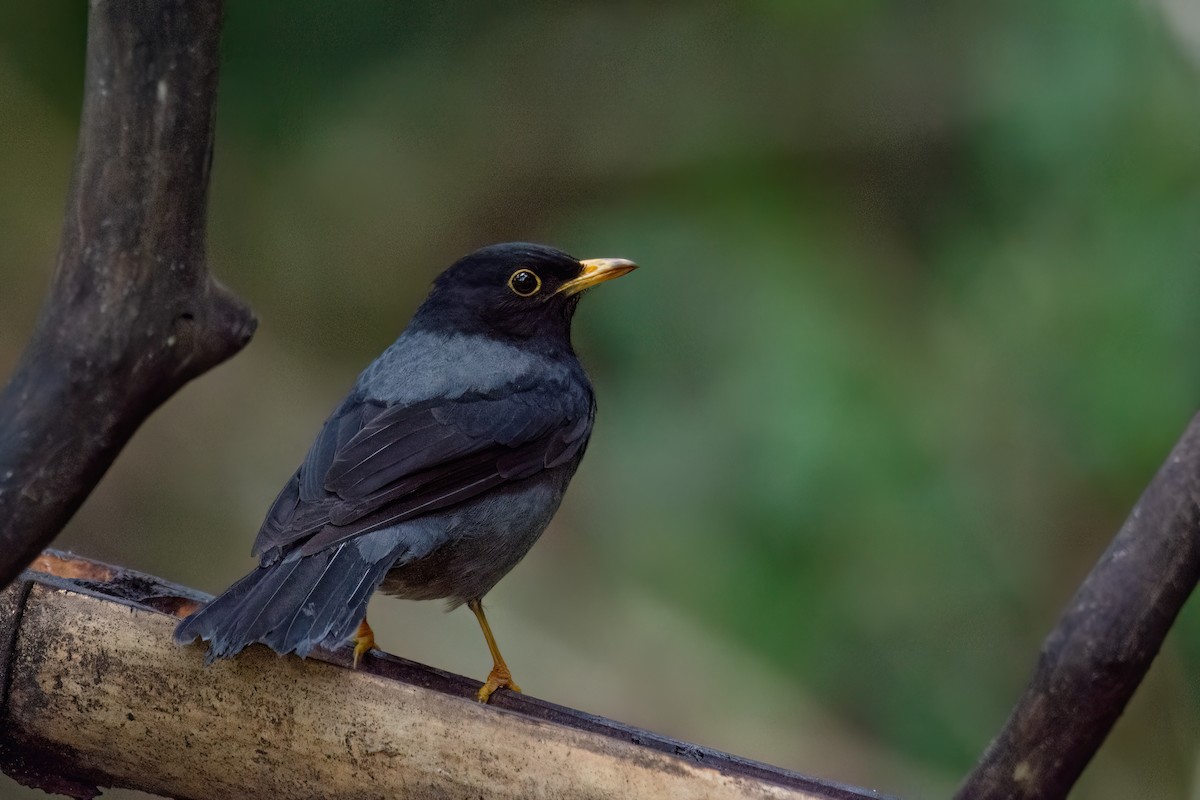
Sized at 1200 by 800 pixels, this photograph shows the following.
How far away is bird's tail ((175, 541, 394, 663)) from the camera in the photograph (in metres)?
3.48

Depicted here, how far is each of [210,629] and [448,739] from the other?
65cm

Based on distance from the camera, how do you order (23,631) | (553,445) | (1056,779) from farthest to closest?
1. (553,445)
2. (23,631)
3. (1056,779)

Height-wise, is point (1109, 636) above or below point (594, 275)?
above

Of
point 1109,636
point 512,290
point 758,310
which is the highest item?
point 1109,636

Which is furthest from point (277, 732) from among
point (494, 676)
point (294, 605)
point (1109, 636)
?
point (1109, 636)

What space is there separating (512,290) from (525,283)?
6cm

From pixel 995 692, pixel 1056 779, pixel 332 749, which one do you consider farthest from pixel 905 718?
pixel 1056 779

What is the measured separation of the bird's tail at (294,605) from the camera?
348 centimetres

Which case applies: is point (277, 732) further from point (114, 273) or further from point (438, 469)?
point (114, 273)

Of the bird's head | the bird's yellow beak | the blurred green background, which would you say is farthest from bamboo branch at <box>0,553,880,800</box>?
the blurred green background

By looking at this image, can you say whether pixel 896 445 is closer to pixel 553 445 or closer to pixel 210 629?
pixel 553 445

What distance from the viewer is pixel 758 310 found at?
255 inches

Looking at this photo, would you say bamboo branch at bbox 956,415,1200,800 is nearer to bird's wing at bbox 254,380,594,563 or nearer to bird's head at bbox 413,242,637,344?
bird's wing at bbox 254,380,594,563

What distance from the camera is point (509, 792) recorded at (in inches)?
134
